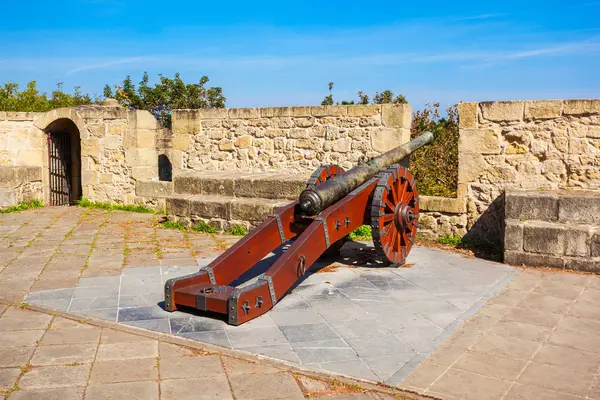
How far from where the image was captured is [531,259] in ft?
21.0

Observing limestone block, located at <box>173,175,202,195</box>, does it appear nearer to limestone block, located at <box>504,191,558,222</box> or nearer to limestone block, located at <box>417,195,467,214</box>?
limestone block, located at <box>417,195,467,214</box>

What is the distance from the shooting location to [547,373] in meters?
3.67

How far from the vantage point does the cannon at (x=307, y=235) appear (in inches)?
183

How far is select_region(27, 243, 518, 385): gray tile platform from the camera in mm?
3988

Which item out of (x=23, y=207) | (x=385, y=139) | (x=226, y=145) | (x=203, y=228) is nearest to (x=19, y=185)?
(x=23, y=207)

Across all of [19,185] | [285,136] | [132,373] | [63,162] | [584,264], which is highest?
[285,136]

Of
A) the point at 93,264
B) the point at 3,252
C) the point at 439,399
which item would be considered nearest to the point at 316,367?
the point at 439,399

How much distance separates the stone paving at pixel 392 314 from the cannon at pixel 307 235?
183 millimetres

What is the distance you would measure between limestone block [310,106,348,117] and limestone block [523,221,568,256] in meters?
3.01

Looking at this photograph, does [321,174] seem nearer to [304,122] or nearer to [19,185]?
[304,122]

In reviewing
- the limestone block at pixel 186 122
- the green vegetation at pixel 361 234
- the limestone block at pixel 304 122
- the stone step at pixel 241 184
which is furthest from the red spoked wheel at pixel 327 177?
the limestone block at pixel 186 122

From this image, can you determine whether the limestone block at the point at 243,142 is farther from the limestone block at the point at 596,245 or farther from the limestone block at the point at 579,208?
the limestone block at the point at 596,245

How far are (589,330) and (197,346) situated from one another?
2.87 meters

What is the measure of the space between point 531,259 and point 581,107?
6.12ft
